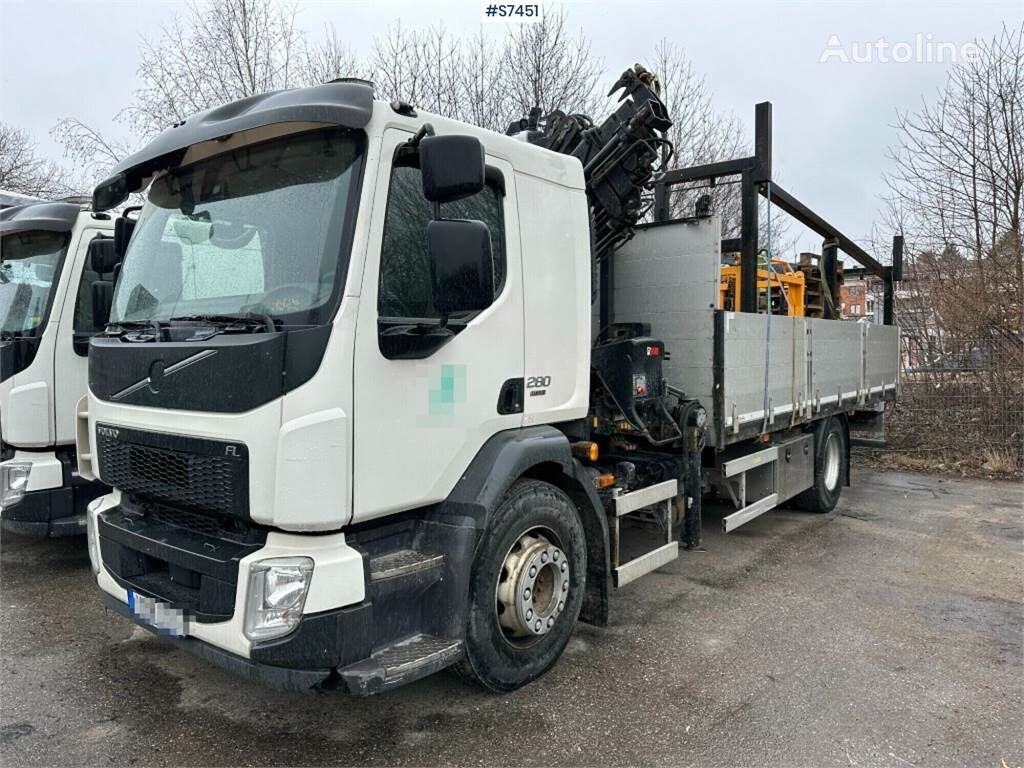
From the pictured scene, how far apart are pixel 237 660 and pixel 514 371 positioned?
5.41ft

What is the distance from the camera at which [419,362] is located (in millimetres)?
2854

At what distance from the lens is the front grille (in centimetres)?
262

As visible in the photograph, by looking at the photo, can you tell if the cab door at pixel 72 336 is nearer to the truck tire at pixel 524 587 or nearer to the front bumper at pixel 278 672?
the front bumper at pixel 278 672

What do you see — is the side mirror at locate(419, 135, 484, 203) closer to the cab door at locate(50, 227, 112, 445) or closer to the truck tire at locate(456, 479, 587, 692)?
the truck tire at locate(456, 479, 587, 692)

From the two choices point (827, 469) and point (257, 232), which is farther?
point (827, 469)

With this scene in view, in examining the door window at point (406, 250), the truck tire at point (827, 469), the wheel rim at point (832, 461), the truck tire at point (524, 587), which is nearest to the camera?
the door window at point (406, 250)

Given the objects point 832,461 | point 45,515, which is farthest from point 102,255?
point 832,461

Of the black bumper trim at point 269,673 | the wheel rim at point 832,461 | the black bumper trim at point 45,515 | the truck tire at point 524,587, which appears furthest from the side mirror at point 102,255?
the wheel rim at point 832,461

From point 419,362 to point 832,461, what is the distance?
5996 millimetres

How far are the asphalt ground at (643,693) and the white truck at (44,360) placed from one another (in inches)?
23.5

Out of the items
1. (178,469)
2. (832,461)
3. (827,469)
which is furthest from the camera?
Answer: (832,461)

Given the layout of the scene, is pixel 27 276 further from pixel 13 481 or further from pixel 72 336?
pixel 13 481

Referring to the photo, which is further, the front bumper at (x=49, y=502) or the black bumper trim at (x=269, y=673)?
the front bumper at (x=49, y=502)

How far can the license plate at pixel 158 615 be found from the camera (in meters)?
2.79
